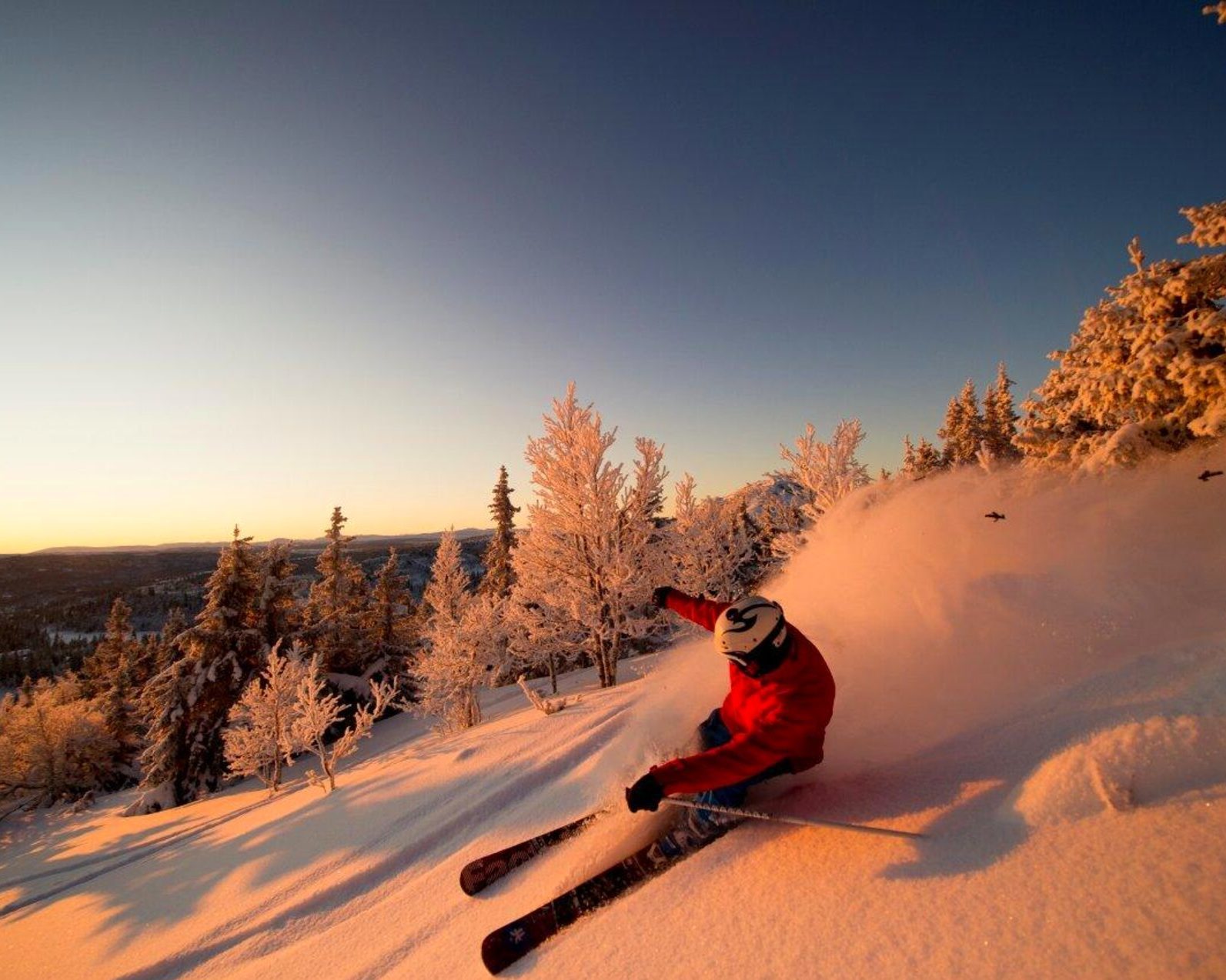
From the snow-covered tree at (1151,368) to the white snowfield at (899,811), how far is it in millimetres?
807

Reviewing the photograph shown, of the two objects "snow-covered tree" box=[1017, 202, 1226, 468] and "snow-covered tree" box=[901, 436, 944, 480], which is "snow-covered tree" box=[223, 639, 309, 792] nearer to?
"snow-covered tree" box=[1017, 202, 1226, 468]

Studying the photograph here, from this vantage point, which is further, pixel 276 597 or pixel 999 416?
pixel 999 416

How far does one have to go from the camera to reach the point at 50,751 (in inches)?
1228

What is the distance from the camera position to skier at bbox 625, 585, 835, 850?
8.73 ft

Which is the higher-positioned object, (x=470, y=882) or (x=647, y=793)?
(x=647, y=793)

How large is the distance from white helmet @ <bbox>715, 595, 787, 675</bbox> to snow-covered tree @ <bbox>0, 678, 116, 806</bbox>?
49089mm

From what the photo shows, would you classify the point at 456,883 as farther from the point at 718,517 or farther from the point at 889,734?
the point at 718,517

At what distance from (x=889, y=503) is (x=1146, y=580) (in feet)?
7.64

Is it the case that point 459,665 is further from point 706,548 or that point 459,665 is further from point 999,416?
point 999,416

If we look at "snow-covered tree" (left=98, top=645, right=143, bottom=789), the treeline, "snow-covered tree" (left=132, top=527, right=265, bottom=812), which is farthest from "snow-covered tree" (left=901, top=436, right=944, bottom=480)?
"snow-covered tree" (left=98, top=645, right=143, bottom=789)

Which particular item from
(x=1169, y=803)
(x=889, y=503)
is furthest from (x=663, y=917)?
(x=889, y=503)

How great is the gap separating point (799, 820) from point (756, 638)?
986mm

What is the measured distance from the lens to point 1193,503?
14.2ft

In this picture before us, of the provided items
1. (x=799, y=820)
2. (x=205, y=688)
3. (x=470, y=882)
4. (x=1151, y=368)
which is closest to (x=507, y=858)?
(x=470, y=882)
